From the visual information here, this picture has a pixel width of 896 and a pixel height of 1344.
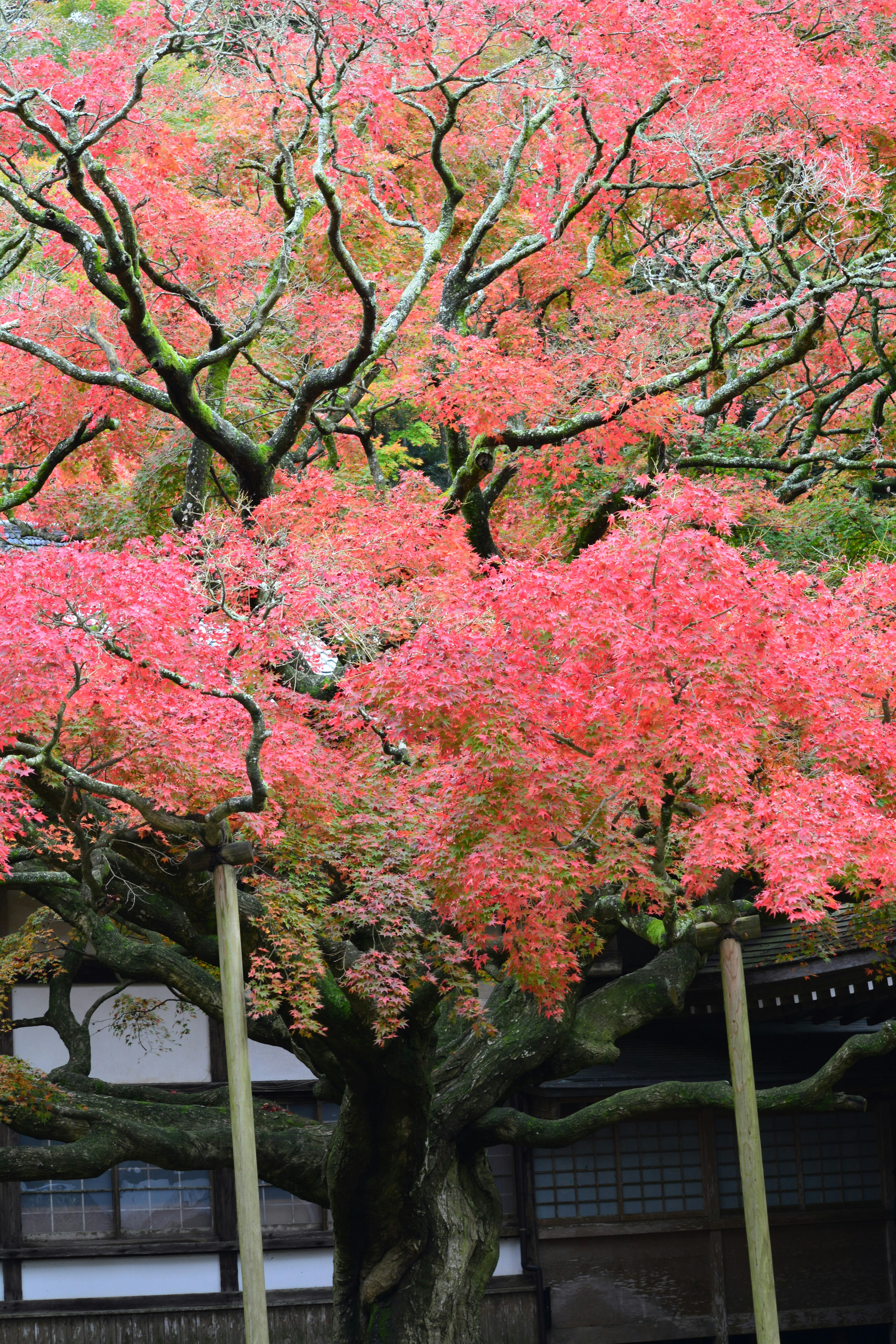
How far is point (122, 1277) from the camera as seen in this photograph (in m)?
11.2

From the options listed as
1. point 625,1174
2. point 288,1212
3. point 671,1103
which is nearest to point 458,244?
point 671,1103

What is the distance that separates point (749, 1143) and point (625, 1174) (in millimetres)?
4995

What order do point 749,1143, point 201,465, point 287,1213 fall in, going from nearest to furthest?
point 749,1143, point 201,465, point 287,1213

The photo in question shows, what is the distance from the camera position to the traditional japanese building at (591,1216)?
11.1 m

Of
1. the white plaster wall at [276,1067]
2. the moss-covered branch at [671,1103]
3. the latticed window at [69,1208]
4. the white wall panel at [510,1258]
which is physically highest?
the white plaster wall at [276,1067]

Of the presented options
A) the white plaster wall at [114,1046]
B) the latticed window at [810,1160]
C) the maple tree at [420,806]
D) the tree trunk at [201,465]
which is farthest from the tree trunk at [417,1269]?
the tree trunk at [201,465]

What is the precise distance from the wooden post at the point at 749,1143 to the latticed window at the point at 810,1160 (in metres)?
4.83

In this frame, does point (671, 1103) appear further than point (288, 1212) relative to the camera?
No

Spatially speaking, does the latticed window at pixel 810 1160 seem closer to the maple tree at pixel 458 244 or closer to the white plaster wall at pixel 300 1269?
the white plaster wall at pixel 300 1269

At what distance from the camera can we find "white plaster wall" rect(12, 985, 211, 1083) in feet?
37.3

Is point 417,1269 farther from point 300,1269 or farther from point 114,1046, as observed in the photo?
point 114,1046

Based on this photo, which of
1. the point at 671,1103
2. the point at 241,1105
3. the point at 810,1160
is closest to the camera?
the point at 241,1105

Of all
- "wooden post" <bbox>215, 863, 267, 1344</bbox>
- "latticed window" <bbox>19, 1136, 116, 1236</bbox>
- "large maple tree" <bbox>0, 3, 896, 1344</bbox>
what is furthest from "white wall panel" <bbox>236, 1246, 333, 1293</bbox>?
"wooden post" <bbox>215, 863, 267, 1344</bbox>

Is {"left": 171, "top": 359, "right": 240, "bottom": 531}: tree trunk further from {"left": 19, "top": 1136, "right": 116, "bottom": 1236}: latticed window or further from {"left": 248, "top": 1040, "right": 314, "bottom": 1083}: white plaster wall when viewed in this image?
{"left": 19, "top": 1136, "right": 116, "bottom": 1236}: latticed window
